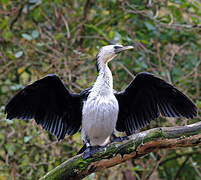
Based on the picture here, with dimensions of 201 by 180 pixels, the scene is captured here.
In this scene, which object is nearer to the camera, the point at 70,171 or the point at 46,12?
the point at 70,171

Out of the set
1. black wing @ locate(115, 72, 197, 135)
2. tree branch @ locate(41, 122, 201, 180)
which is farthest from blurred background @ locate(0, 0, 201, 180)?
tree branch @ locate(41, 122, 201, 180)

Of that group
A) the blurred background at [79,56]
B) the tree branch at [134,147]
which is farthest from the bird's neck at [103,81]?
the tree branch at [134,147]

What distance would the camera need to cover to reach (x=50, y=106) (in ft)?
14.7

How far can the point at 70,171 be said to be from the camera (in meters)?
3.50

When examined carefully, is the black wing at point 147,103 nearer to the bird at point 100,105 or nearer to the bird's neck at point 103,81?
the bird at point 100,105

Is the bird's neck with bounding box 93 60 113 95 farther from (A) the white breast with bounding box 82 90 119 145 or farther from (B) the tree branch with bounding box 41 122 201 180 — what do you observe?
(B) the tree branch with bounding box 41 122 201 180

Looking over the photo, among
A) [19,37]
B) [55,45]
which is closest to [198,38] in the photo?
[55,45]

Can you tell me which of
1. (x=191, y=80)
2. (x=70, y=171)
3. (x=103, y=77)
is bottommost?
(x=191, y=80)

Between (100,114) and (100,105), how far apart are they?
0.10 metres

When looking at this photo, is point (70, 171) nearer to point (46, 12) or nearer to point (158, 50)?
point (158, 50)

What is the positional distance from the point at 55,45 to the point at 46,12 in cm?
100

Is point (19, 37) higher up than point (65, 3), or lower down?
lower down

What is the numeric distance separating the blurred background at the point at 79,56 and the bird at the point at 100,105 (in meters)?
0.85

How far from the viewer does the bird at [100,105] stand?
4.17m
